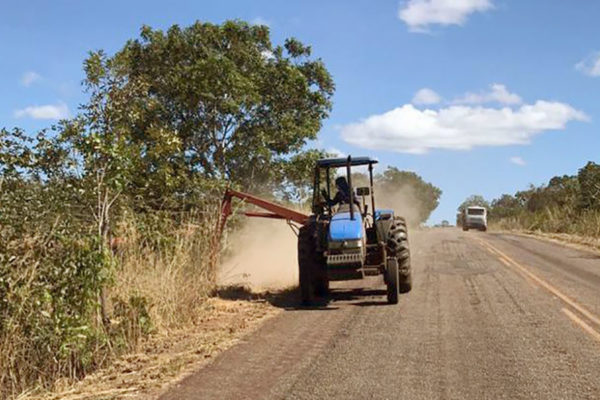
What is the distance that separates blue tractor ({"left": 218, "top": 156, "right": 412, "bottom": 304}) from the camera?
10992mm

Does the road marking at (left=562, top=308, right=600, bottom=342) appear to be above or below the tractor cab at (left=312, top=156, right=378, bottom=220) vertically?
below

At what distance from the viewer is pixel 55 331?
7.74m

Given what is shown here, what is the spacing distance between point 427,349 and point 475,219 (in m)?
43.4

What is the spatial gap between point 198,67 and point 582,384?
13632 mm

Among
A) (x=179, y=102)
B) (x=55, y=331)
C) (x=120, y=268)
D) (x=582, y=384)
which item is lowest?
(x=582, y=384)

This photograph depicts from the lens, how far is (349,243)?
1095 centimetres

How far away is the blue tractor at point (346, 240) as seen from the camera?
1099 cm

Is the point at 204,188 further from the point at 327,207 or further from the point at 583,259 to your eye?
the point at 583,259

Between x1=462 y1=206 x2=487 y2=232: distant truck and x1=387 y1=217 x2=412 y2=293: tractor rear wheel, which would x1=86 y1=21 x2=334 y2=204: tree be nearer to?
x1=387 y1=217 x2=412 y2=293: tractor rear wheel

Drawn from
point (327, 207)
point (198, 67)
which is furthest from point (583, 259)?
point (198, 67)

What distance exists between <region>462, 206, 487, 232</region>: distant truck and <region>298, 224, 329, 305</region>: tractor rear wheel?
39.6 m

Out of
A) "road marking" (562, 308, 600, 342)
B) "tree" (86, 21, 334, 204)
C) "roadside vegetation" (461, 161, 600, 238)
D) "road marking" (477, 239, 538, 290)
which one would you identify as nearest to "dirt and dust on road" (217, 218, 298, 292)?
"tree" (86, 21, 334, 204)

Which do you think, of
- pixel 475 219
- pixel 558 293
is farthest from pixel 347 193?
pixel 475 219

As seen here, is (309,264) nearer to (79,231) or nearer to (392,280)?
(392,280)
